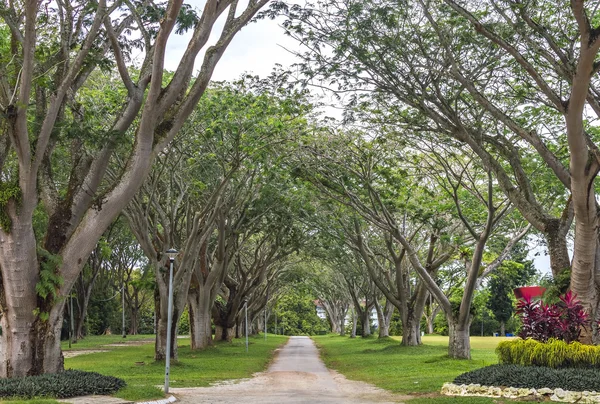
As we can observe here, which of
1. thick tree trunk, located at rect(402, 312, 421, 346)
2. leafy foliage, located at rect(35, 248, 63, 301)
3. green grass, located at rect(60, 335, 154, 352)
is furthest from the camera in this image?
green grass, located at rect(60, 335, 154, 352)

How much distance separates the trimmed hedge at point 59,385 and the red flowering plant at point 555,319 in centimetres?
889

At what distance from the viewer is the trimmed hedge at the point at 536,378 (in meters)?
11.8

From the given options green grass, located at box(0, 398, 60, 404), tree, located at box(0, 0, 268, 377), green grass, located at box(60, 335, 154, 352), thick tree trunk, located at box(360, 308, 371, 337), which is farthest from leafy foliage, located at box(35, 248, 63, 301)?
thick tree trunk, located at box(360, 308, 371, 337)

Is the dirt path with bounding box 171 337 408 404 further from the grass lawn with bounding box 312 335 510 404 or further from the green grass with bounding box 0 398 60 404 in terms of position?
the green grass with bounding box 0 398 60 404

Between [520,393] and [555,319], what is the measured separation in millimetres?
2323

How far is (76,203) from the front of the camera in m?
13.6

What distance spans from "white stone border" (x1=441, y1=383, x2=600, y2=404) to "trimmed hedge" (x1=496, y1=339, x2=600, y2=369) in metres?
1.32

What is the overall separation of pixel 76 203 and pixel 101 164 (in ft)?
3.19

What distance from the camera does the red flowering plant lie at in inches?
535

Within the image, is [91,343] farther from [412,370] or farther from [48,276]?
[48,276]

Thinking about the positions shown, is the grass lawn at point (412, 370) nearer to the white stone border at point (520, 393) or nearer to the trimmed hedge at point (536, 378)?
the white stone border at point (520, 393)

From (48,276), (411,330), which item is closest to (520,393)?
(48,276)

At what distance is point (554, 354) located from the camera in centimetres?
1321

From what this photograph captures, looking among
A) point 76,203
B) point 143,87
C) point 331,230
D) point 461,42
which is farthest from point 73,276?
point 331,230
